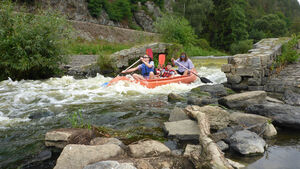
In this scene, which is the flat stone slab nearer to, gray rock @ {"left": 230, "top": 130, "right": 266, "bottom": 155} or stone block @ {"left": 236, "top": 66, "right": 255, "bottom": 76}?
gray rock @ {"left": 230, "top": 130, "right": 266, "bottom": 155}

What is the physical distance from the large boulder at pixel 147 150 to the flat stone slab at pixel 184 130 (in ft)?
1.84

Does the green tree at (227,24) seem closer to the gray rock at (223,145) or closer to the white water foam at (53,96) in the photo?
the white water foam at (53,96)

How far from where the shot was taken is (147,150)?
2.64 metres

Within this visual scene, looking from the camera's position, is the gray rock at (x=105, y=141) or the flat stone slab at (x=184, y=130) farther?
the flat stone slab at (x=184, y=130)

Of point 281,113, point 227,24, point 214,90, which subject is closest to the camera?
point 281,113

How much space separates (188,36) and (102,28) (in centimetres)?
1506

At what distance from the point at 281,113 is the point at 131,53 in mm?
9921

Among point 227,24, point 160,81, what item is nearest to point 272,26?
point 227,24

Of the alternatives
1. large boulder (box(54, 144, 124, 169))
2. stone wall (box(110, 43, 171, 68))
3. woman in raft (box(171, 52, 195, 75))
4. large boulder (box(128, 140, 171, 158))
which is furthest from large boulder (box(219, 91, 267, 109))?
stone wall (box(110, 43, 171, 68))

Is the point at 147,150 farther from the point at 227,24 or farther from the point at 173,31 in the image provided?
the point at 227,24

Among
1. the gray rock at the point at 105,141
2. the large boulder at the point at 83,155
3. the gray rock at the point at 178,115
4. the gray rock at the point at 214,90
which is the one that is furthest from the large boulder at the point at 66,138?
the gray rock at the point at 214,90

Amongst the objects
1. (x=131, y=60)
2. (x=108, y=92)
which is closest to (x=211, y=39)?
(x=131, y=60)

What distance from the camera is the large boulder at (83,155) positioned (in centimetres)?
226

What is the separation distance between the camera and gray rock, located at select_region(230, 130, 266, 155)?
2740mm
